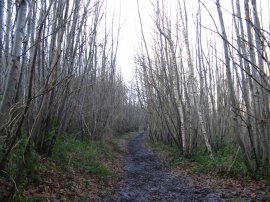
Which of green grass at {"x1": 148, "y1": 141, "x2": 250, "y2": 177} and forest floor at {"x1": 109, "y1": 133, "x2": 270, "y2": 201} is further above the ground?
green grass at {"x1": 148, "y1": 141, "x2": 250, "y2": 177}

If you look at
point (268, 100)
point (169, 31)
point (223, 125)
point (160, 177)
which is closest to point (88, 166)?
point (160, 177)

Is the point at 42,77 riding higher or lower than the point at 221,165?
higher

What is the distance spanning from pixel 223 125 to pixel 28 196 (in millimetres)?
11527

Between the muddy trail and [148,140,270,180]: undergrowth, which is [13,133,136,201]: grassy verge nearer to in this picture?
the muddy trail

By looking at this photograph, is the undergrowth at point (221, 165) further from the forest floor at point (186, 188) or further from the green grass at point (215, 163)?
the forest floor at point (186, 188)

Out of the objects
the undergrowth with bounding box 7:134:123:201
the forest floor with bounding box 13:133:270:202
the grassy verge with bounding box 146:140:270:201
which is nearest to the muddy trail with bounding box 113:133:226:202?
the forest floor with bounding box 13:133:270:202

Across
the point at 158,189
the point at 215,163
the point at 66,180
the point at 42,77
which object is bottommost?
the point at 158,189

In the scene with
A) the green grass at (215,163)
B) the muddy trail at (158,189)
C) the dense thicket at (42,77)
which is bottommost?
the muddy trail at (158,189)

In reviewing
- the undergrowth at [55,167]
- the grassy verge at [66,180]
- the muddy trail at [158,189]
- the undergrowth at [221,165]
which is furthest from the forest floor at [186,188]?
the undergrowth at [55,167]

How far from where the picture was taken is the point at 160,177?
9055 millimetres

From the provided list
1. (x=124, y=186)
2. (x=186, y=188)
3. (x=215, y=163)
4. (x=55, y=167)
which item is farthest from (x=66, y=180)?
(x=215, y=163)

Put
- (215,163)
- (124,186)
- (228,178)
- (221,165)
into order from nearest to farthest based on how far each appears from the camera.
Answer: (124,186), (228,178), (221,165), (215,163)

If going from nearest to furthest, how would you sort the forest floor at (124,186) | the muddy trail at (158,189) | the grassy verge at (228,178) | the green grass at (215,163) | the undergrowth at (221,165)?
the forest floor at (124,186) < the grassy verge at (228,178) < the muddy trail at (158,189) < the undergrowth at (221,165) < the green grass at (215,163)

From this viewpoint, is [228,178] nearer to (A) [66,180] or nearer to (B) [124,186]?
(B) [124,186]
